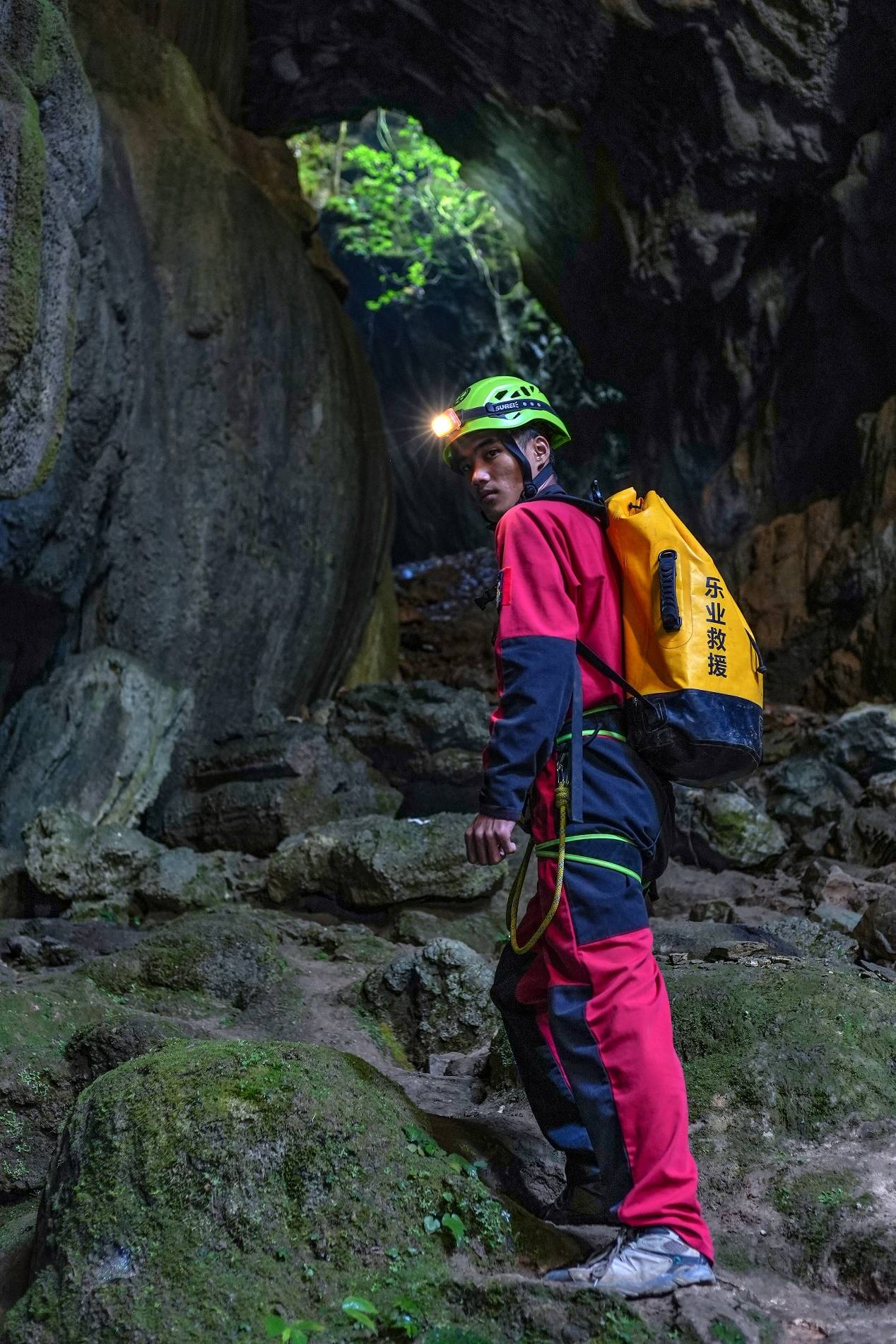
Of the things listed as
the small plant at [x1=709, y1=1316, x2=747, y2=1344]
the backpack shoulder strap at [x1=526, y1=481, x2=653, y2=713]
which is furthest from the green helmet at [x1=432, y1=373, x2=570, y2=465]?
the small plant at [x1=709, y1=1316, x2=747, y2=1344]

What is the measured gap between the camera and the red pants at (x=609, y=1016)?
83.9 inches

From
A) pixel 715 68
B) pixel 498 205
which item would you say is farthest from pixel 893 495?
pixel 498 205

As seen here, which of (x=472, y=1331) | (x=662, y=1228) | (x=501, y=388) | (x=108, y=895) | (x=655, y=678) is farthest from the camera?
(x=108, y=895)

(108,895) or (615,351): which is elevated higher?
(615,351)

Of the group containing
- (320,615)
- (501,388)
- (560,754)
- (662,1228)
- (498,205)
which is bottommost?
(662,1228)

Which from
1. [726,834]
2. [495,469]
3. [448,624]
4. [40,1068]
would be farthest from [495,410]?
[448,624]

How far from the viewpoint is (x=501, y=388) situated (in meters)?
2.82

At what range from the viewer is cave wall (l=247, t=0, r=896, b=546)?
9.95 m

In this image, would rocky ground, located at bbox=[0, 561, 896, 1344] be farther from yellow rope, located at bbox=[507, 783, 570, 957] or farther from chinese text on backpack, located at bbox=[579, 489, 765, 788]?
chinese text on backpack, located at bbox=[579, 489, 765, 788]

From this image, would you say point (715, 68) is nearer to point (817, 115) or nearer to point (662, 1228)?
point (817, 115)

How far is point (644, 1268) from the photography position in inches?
79.4

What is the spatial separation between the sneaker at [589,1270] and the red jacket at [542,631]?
0.89m

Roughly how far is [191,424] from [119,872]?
407 cm

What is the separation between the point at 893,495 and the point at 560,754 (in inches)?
369
